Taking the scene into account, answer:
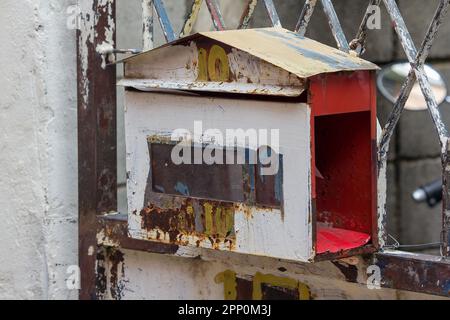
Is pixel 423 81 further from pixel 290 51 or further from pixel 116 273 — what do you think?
pixel 116 273

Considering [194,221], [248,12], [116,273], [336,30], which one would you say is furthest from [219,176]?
[116,273]

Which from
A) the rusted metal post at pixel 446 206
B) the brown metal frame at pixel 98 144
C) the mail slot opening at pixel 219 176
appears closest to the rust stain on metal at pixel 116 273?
the brown metal frame at pixel 98 144

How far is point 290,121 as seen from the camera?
81.0 inches

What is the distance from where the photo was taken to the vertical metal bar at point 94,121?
2.77 metres

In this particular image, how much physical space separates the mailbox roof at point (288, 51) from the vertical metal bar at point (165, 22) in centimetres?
36

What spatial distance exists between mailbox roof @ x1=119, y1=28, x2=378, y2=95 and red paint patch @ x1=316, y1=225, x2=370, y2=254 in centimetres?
42

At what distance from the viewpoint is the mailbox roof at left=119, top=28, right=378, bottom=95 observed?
2031 millimetres

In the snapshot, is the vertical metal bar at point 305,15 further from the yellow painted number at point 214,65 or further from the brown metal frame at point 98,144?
the yellow painted number at point 214,65

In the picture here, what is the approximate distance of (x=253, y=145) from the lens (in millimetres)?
2117

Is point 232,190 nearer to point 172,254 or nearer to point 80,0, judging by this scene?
point 172,254

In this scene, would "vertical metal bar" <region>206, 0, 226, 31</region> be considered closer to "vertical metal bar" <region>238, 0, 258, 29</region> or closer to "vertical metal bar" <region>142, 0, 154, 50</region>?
"vertical metal bar" <region>238, 0, 258, 29</region>

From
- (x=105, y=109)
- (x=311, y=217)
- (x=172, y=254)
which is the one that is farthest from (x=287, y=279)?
(x=105, y=109)

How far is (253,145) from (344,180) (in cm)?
36
